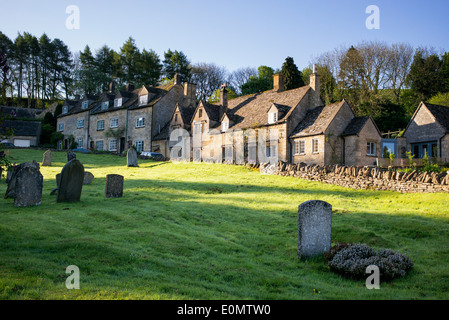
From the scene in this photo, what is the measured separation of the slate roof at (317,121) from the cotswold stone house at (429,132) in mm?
12889

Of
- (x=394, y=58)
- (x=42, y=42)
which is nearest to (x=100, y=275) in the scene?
(x=394, y=58)

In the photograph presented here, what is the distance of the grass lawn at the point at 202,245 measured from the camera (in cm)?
791

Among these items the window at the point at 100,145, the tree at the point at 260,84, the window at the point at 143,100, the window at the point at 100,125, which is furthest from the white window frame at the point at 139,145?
the tree at the point at 260,84

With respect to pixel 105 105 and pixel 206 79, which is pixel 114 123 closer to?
pixel 105 105

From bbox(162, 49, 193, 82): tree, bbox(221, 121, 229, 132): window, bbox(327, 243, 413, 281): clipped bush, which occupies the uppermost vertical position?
bbox(162, 49, 193, 82): tree

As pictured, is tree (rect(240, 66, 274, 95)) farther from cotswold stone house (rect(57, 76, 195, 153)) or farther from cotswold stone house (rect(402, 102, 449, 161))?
cotswold stone house (rect(402, 102, 449, 161))

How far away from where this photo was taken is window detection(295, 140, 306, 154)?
40287 mm

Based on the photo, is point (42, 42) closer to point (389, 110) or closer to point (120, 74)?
point (120, 74)

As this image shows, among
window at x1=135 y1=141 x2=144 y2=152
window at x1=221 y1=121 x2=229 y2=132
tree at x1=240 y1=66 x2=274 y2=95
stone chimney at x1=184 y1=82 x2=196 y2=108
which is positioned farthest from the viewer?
tree at x1=240 y1=66 x2=274 y2=95

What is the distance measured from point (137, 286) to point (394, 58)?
68.2 m

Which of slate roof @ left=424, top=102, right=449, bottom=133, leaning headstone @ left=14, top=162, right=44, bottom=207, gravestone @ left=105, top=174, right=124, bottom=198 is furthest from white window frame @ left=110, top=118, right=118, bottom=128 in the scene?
slate roof @ left=424, top=102, right=449, bottom=133

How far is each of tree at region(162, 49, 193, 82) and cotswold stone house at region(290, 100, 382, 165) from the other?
162 ft

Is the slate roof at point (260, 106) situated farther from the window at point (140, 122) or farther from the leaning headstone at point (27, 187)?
the leaning headstone at point (27, 187)
